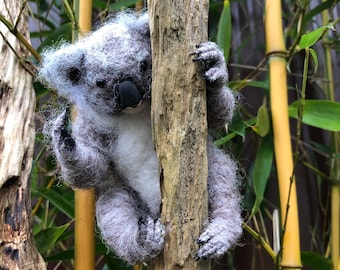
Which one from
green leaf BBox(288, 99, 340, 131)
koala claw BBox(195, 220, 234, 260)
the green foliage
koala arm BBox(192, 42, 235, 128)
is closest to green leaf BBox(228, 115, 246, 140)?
the green foliage

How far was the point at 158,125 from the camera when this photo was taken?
647 millimetres

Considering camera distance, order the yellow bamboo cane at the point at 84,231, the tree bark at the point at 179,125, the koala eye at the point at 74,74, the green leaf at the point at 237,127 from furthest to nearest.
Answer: the green leaf at the point at 237,127
the yellow bamboo cane at the point at 84,231
the koala eye at the point at 74,74
the tree bark at the point at 179,125

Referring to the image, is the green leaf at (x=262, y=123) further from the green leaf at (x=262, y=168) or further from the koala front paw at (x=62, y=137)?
the koala front paw at (x=62, y=137)

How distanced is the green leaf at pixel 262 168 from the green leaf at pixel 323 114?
83 millimetres

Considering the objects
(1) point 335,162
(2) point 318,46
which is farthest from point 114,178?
(2) point 318,46

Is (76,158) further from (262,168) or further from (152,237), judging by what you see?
(262,168)

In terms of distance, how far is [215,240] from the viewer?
651mm

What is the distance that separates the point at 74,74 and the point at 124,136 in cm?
11

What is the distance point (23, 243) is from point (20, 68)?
11.4 inches

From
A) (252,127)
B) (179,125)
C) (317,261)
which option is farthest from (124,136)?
(317,261)

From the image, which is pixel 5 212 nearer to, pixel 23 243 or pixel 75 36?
pixel 23 243

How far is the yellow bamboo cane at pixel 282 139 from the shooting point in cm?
85

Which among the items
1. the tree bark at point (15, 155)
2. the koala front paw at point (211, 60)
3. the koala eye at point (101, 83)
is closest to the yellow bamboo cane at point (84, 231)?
the tree bark at point (15, 155)

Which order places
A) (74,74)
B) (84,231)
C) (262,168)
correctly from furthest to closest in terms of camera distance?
(262,168)
(84,231)
(74,74)
